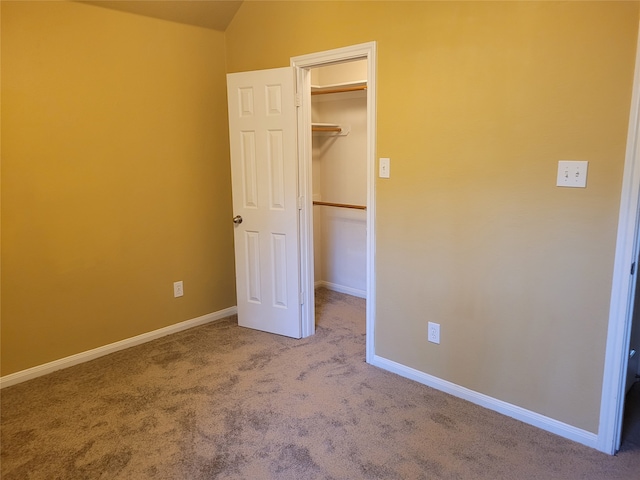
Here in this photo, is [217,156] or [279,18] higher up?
[279,18]

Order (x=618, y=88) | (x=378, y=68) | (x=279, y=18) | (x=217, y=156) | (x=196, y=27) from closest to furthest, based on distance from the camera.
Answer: (x=618, y=88)
(x=378, y=68)
(x=279, y=18)
(x=196, y=27)
(x=217, y=156)

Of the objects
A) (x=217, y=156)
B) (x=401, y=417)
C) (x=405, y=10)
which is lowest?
(x=401, y=417)

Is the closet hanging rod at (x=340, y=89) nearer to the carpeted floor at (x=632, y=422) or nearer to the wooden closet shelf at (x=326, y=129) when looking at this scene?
the wooden closet shelf at (x=326, y=129)

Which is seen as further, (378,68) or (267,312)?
(267,312)

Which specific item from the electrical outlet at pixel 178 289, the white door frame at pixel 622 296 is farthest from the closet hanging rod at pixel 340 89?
the white door frame at pixel 622 296

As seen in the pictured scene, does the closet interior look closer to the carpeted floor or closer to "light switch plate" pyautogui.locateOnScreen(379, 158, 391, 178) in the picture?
"light switch plate" pyautogui.locateOnScreen(379, 158, 391, 178)

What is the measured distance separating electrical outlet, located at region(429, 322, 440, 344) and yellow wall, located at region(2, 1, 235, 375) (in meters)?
1.94

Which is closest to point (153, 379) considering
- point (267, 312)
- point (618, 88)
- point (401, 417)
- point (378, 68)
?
point (267, 312)

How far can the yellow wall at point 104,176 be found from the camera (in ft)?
9.05

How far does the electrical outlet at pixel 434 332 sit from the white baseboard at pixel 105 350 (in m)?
1.92

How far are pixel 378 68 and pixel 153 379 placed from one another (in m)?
2.38

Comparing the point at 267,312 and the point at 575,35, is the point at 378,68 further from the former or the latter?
the point at 267,312

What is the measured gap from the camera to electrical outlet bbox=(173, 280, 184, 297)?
3.63m

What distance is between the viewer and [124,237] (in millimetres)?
3271
